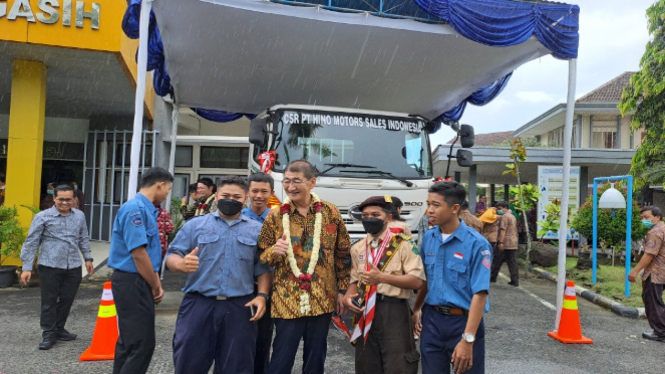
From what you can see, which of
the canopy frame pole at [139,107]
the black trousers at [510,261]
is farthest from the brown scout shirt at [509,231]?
the canopy frame pole at [139,107]

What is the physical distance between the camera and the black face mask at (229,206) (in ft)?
10.7

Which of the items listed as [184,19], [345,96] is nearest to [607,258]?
[345,96]

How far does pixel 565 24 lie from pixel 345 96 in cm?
347

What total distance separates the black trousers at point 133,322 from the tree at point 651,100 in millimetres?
15242

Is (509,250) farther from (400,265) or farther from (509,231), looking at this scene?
(400,265)

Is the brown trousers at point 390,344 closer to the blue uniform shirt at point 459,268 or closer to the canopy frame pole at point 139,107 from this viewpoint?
the blue uniform shirt at point 459,268

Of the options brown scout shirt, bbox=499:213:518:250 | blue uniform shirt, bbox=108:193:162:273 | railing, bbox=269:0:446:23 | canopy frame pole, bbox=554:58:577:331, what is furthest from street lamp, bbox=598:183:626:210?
blue uniform shirt, bbox=108:193:162:273

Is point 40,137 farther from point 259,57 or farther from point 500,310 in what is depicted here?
point 500,310

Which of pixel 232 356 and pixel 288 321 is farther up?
pixel 288 321

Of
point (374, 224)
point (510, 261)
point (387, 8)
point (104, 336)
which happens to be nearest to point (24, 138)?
point (104, 336)

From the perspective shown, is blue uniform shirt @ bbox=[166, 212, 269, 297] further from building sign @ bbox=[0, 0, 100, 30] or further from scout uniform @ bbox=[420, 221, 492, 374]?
building sign @ bbox=[0, 0, 100, 30]

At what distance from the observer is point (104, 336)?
Result: 16.2 feet

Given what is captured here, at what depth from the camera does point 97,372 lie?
4527mm

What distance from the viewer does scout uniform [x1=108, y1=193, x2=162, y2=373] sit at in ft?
11.3
